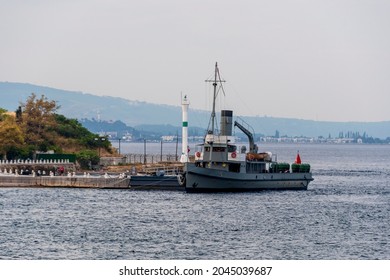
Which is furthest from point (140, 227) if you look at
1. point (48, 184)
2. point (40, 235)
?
point (48, 184)

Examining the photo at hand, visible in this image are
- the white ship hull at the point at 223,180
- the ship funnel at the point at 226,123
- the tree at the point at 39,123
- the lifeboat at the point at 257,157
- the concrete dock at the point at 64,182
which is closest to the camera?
the white ship hull at the point at 223,180

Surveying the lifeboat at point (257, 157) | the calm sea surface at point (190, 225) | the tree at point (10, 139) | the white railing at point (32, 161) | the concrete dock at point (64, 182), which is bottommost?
the calm sea surface at point (190, 225)

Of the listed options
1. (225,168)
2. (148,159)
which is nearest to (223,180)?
(225,168)

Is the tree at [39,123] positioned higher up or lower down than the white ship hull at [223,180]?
higher up

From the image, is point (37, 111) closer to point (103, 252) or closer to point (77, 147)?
point (77, 147)

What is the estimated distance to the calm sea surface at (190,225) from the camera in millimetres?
65250

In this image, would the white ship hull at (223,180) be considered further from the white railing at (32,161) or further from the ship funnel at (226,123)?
the white railing at (32,161)

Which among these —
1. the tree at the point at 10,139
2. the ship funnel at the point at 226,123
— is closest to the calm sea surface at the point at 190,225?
the ship funnel at the point at 226,123

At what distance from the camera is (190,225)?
79.6 metres

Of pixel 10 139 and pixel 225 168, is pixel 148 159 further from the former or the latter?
pixel 225 168

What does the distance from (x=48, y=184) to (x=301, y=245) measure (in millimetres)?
51388

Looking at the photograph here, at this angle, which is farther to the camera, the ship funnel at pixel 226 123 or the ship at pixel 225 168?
the ship funnel at pixel 226 123

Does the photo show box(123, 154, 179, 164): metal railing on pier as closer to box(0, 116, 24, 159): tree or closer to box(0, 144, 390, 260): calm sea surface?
box(0, 116, 24, 159): tree
